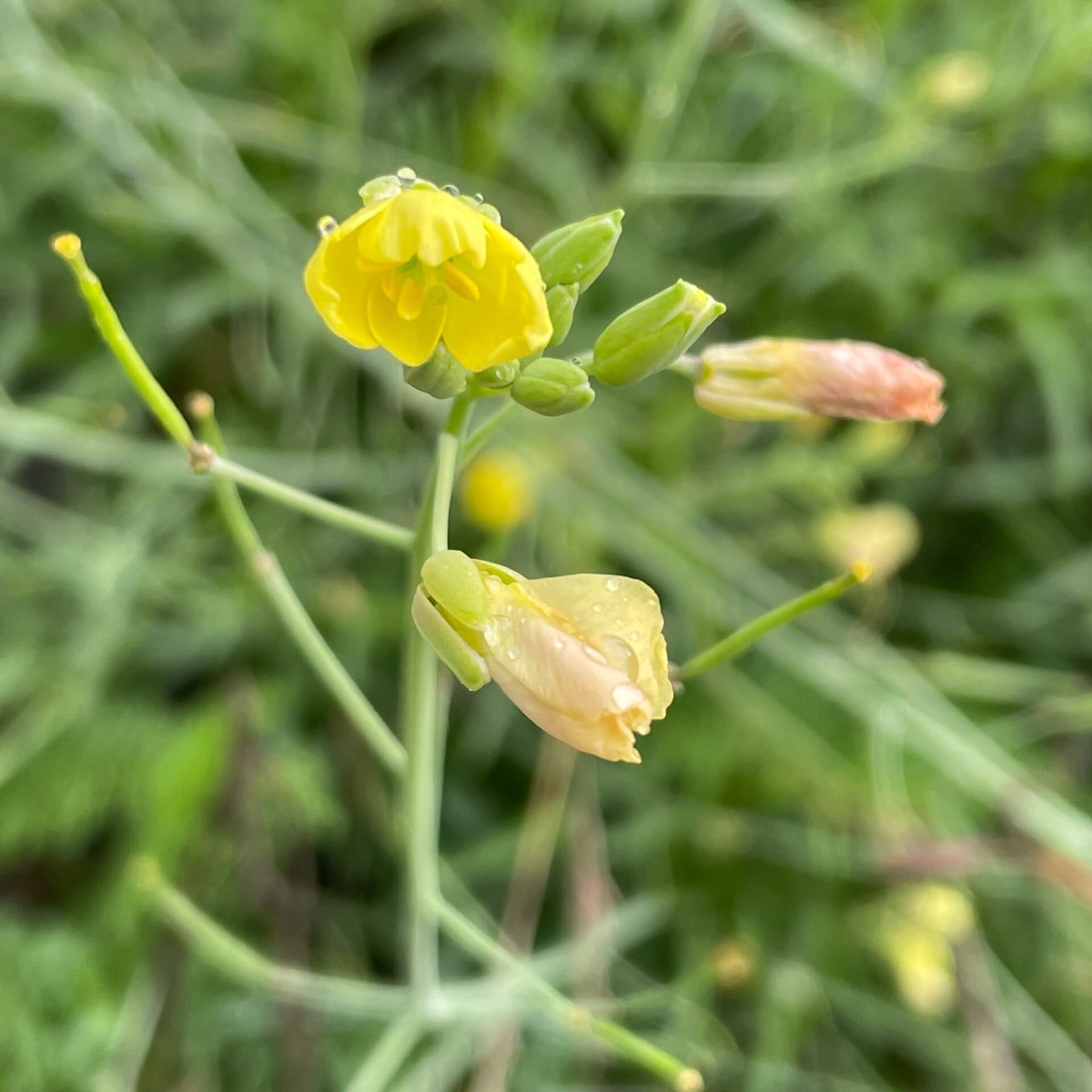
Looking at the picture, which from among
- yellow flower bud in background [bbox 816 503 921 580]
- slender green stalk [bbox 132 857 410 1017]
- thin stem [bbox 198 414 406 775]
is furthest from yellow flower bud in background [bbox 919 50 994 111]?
slender green stalk [bbox 132 857 410 1017]

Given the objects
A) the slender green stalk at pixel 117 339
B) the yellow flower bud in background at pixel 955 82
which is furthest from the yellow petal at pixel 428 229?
the yellow flower bud in background at pixel 955 82

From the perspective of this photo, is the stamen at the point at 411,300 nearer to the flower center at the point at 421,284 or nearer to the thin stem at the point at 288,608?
the flower center at the point at 421,284

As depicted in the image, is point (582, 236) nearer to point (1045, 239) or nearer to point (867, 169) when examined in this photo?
point (867, 169)

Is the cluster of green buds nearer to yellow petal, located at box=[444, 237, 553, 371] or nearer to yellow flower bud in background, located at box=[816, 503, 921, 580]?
yellow petal, located at box=[444, 237, 553, 371]

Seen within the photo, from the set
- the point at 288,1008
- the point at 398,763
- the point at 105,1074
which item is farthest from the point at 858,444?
the point at 105,1074

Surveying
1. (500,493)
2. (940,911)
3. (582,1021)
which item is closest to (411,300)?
(582,1021)

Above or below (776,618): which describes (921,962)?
below

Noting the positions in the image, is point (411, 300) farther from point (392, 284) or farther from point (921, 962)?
point (921, 962)
